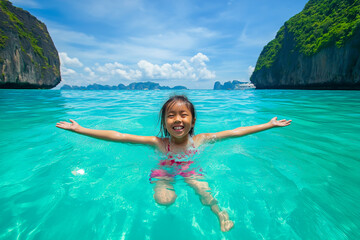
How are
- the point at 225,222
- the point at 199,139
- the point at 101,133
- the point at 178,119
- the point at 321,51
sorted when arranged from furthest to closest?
1. the point at 321,51
2. the point at 199,139
3. the point at 101,133
4. the point at 178,119
5. the point at 225,222

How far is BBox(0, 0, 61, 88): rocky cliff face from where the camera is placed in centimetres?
3038

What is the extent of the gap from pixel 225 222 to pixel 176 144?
4.38 feet

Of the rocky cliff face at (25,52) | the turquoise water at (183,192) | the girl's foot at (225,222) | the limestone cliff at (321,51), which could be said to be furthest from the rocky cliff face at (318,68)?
the rocky cliff face at (25,52)

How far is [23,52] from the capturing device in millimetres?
35312

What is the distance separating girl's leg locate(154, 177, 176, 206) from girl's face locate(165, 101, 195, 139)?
1.94 feet

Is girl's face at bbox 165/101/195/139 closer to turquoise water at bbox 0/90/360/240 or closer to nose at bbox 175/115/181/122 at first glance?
nose at bbox 175/115/181/122

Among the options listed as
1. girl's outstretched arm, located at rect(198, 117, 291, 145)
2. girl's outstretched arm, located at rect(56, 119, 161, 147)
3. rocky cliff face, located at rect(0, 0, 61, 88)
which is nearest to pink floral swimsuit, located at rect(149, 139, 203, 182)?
girl's outstretched arm, located at rect(198, 117, 291, 145)

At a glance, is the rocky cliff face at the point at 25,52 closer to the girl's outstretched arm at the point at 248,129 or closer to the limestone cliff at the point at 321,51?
the girl's outstretched arm at the point at 248,129

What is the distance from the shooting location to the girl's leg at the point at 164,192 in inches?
71.1

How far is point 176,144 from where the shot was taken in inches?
105

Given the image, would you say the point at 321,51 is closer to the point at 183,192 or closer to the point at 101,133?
the point at 183,192

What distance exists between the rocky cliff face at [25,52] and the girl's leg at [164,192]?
41.0 meters

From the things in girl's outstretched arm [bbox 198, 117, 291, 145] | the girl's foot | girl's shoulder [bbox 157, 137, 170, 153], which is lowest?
the girl's foot

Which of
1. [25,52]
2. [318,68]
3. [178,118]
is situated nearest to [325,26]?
[318,68]
